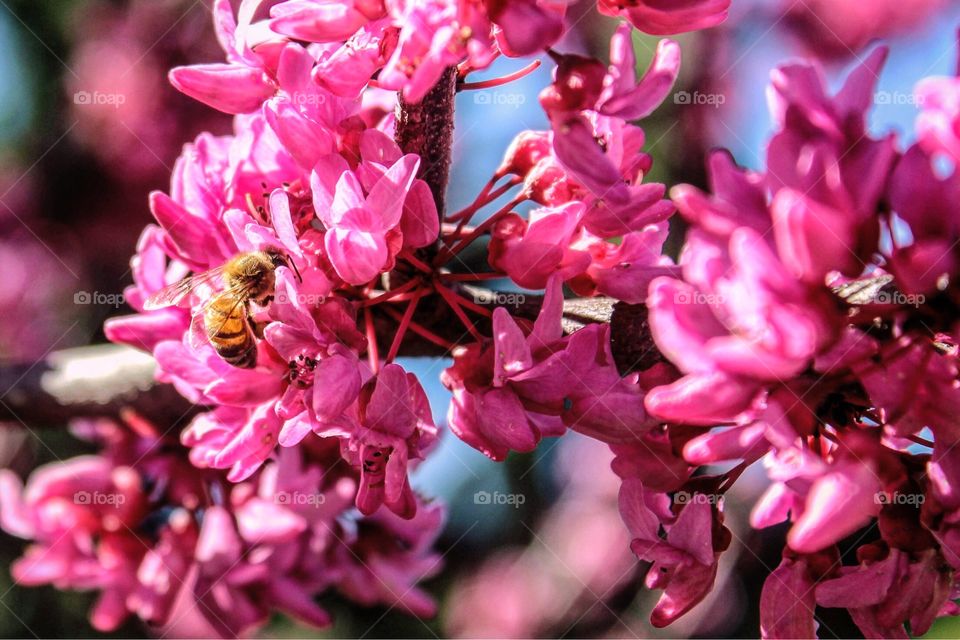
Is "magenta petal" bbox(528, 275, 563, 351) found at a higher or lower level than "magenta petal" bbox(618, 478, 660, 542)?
higher

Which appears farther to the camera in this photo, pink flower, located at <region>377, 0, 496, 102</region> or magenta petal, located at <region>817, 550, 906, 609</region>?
magenta petal, located at <region>817, 550, 906, 609</region>

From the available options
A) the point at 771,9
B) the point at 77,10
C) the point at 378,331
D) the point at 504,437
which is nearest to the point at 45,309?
the point at 77,10

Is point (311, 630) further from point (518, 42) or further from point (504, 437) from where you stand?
point (518, 42)

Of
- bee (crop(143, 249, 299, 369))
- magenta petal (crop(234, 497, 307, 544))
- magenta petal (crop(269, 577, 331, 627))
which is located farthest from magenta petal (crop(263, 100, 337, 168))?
magenta petal (crop(269, 577, 331, 627))

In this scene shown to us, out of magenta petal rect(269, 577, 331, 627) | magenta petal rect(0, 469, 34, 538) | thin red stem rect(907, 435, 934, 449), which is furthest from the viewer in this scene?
magenta petal rect(0, 469, 34, 538)
